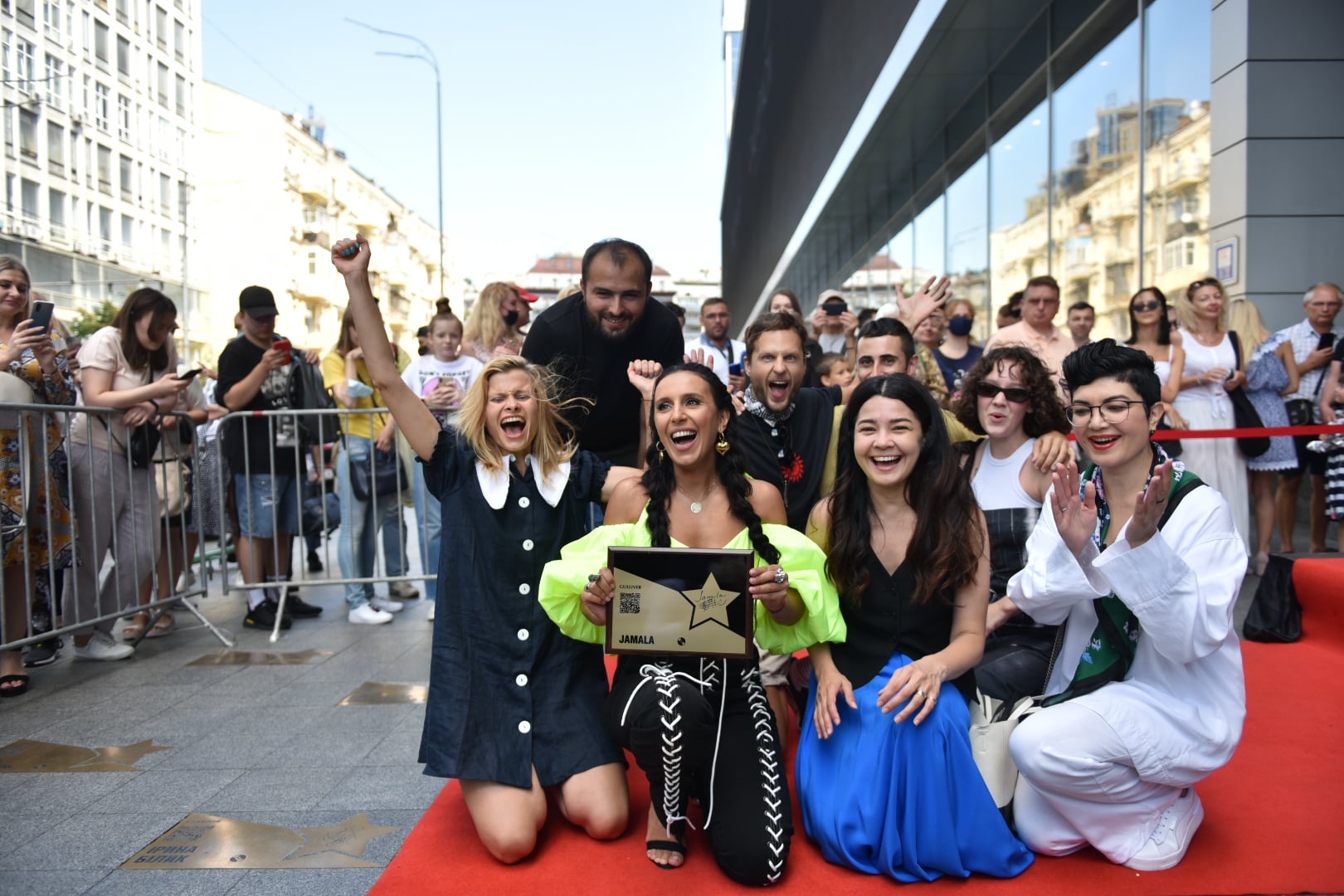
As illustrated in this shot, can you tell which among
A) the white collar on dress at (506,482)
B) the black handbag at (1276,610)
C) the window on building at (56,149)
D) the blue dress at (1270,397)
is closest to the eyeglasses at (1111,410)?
the white collar on dress at (506,482)

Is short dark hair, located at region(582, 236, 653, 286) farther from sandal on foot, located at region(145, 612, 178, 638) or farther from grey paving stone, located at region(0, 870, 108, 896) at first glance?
sandal on foot, located at region(145, 612, 178, 638)

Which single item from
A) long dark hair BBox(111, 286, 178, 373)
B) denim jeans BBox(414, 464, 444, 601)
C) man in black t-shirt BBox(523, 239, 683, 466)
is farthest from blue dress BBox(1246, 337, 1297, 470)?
long dark hair BBox(111, 286, 178, 373)

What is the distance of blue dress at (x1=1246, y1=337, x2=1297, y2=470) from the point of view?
21.2 feet

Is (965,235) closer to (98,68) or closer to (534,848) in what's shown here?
(534,848)

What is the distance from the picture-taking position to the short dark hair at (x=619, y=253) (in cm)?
407

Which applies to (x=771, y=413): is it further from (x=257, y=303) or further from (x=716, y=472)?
(x=257, y=303)

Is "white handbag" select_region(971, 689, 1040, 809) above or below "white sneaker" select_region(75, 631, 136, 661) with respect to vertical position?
above

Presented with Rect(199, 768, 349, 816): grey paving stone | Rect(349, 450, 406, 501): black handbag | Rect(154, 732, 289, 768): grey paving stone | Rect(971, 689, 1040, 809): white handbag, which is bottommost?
Rect(154, 732, 289, 768): grey paving stone

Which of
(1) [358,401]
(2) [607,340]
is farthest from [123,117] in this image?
(2) [607,340]

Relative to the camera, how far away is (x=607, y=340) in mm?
4172

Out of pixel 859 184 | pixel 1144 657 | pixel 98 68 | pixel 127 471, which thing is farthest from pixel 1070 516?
pixel 98 68

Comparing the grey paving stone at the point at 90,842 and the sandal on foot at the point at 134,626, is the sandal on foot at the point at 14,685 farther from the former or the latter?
the grey paving stone at the point at 90,842

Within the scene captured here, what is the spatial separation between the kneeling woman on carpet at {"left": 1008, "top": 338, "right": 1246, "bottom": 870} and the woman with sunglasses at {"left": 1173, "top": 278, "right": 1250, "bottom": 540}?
155 inches

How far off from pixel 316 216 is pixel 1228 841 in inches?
2696
